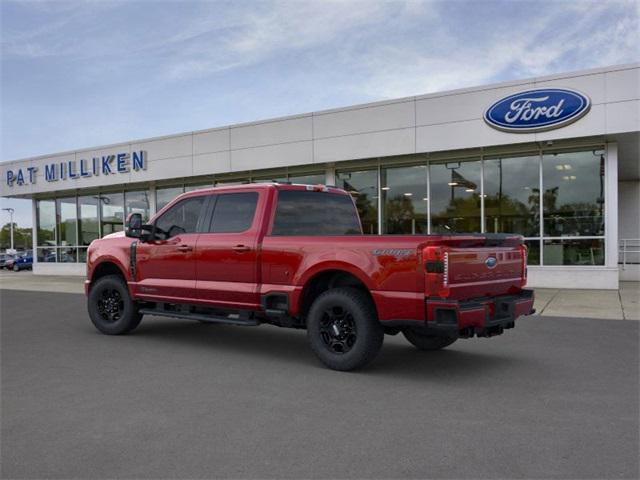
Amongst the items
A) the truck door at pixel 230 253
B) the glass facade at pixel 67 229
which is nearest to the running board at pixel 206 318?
the truck door at pixel 230 253

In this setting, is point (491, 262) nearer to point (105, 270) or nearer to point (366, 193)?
point (105, 270)

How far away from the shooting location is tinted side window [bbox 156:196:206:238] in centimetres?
739

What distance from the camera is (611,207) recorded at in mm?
13656

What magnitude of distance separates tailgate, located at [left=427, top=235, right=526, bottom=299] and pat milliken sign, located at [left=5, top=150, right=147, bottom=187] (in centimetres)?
1728

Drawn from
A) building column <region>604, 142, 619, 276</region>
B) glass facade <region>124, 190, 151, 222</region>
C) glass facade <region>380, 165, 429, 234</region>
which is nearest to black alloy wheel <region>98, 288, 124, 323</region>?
glass facade <region>380, 165, 429, 234</region>

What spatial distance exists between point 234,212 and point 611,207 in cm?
1062

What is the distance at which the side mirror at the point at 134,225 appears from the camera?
726cm

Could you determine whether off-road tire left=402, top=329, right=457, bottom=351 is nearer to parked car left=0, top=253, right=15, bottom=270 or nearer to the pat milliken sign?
the pat milliken sign

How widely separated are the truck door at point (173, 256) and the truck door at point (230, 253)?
0.60 ft

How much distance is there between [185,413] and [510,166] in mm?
12854

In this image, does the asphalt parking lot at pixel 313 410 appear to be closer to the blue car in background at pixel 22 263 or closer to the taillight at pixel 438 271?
the taillight at pixel 438 271

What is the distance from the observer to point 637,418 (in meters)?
4.25

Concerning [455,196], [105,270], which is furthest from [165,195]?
[105,270]

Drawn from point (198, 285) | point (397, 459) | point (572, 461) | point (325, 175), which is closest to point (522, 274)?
point (572, 461)
